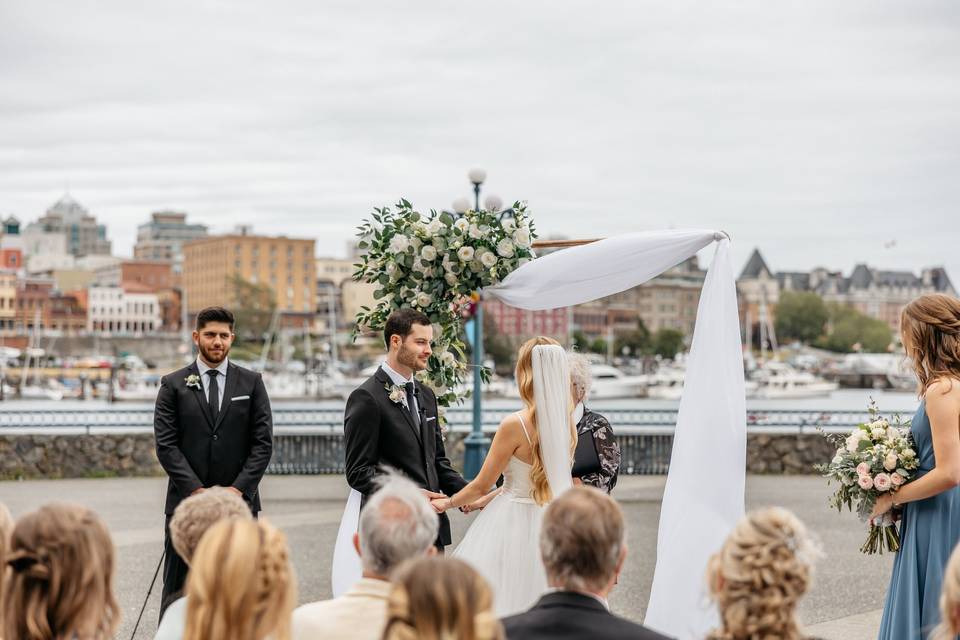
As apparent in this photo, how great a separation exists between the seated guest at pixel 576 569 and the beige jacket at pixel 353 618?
42 centimetres

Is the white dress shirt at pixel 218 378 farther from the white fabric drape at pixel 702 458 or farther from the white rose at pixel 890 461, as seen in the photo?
the white rose at pixel 890 461

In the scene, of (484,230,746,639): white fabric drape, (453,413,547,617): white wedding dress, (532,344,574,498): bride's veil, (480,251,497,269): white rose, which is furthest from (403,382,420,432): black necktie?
(480,251,497,269): white rose

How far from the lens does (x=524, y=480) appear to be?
20.0 ft

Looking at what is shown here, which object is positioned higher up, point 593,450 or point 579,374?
point 579,374

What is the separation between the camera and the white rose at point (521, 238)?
7785 mm

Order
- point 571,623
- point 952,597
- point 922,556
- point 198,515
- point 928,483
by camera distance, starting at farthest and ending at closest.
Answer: point 922,556, point 928,483, point 198,515, point 571,623, point 952,597

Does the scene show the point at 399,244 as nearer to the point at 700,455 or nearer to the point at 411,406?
the point at 411,406

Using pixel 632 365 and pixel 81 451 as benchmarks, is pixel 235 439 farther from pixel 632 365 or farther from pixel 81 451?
pixel 632 365

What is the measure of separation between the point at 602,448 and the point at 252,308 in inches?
5689

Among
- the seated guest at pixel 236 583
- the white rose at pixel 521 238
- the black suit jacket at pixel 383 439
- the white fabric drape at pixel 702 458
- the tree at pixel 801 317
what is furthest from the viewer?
the tree at pixel 801 317

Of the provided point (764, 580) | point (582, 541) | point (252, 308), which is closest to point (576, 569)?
point (582, 541)

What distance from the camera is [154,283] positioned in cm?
18750

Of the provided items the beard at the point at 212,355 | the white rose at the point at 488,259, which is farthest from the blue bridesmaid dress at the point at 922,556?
the beard at the point at 212,355

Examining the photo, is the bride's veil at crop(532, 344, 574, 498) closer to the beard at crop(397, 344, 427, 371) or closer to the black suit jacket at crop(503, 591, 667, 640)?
the beard at crop(397, 344, 427, 371)
